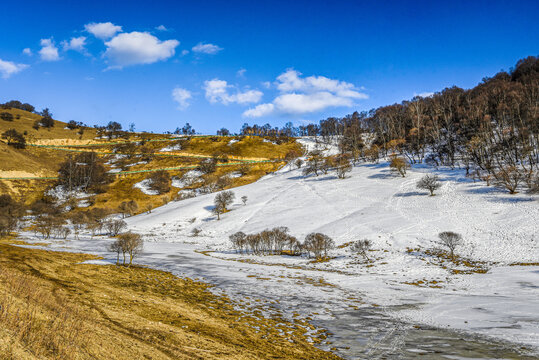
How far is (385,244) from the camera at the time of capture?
3928cm

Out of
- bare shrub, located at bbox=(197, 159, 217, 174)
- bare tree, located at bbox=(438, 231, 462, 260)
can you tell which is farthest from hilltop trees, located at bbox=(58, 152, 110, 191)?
bare tree, located at bbox=(438, 231, 462, 260)

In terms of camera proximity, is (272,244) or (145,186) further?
(145,186)

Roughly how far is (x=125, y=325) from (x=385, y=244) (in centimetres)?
3806

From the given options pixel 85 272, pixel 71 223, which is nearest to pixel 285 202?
pixel 85 272

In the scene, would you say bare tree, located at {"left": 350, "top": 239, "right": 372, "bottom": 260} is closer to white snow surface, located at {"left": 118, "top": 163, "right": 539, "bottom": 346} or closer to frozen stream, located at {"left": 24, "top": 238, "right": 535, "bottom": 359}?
white snow surface, located at {"left": 118, "top": 163, "right": 539, "bottom": 346}

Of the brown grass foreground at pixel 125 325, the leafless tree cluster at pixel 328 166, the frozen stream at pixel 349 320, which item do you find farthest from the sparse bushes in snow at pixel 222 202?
the brown grass foreground at pixel 125 325

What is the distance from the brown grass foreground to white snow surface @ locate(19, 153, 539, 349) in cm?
469

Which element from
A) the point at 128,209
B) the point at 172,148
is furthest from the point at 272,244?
the point at 172,148

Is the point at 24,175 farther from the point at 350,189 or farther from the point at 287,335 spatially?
the point at 287,335

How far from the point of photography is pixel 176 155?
14975 centimetres

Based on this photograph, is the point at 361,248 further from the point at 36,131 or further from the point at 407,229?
the point at 36,131

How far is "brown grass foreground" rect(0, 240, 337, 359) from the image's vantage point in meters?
6.15

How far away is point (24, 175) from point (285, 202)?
4425 inches

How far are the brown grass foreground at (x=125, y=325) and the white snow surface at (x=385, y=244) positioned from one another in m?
4.69
